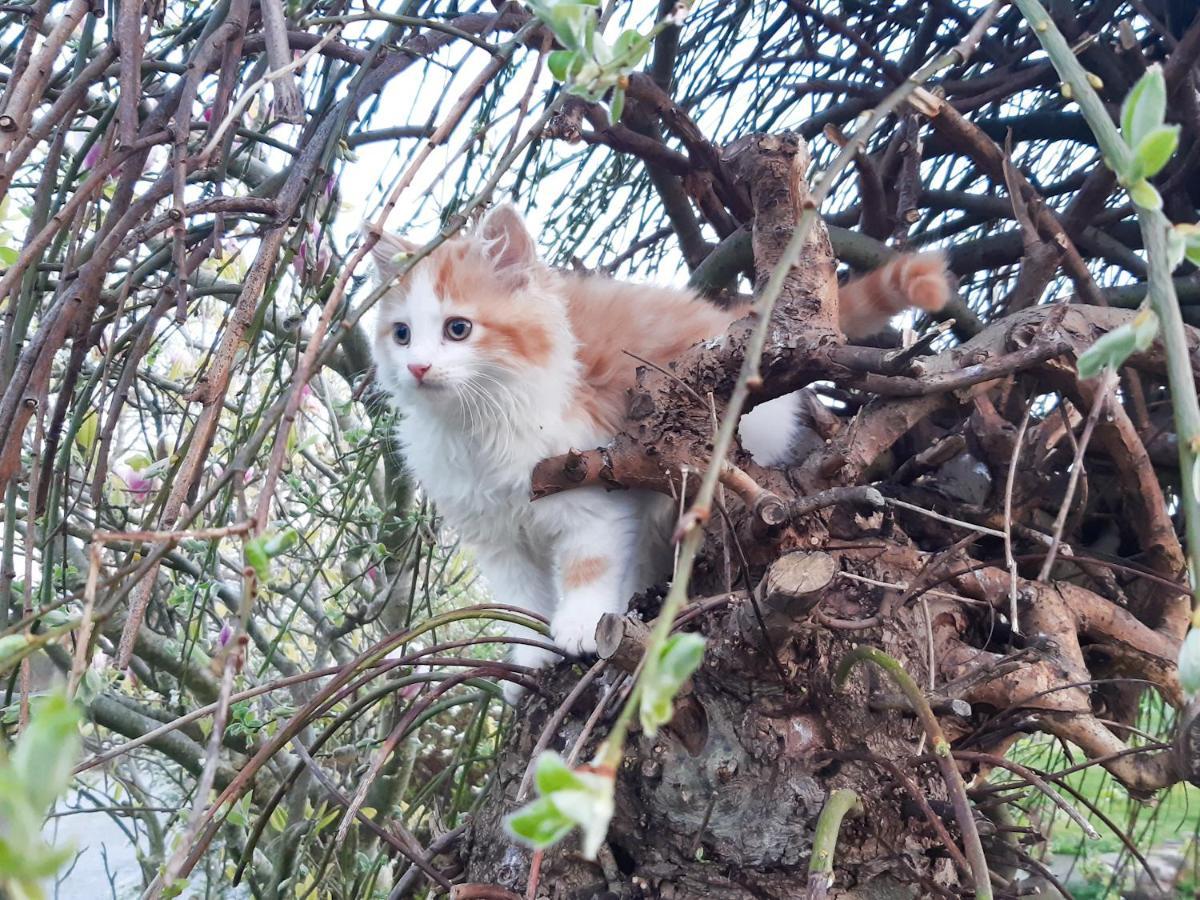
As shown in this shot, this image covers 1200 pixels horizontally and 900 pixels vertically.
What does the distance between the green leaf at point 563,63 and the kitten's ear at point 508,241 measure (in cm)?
102

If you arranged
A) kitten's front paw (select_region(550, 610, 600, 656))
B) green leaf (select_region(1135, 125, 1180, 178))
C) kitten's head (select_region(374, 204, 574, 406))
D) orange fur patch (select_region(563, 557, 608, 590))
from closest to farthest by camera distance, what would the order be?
green leaf (select_region(1135, 125, 1180, 178)) → kitten's front paw (select_region(550, 610, 600, 656)) → orange fur patch (select_region(563, 557, 608, 590)) → kitten's head (select_region(374, 204, 574, 406))

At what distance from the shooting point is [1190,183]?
63.3 inches

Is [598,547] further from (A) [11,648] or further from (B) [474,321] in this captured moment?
(A) [11,648]

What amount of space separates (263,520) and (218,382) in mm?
231

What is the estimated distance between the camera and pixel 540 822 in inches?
14.2

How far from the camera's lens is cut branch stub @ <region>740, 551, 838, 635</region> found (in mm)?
906

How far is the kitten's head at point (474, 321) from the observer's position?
1.51 m

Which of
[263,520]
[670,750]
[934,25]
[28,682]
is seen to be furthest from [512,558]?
[934,25]

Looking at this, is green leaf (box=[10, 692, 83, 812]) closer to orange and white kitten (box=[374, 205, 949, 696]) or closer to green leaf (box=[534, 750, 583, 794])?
green leaf (box=[534, 750, 583, 794])

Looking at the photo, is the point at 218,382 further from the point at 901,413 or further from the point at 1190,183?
the point at 1190,183

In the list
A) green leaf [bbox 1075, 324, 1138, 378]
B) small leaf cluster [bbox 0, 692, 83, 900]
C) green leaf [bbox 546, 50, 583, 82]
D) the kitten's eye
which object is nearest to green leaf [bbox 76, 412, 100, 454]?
the kitten's eye

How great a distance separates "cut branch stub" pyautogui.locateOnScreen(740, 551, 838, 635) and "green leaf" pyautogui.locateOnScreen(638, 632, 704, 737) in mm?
546

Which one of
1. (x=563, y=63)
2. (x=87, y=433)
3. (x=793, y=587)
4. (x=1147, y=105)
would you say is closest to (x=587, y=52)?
(x=563, y=63)

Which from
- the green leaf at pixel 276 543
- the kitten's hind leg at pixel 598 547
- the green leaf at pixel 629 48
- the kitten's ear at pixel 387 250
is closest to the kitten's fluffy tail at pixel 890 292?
the kitten's hind leg at pixel 598 547
